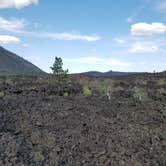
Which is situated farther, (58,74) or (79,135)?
(58,74)

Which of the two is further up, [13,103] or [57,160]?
[13,103]

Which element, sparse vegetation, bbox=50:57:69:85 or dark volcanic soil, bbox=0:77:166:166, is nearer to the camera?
dark volcanic soil, bbox=0:77:166:166

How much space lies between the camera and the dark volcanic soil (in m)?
13.6

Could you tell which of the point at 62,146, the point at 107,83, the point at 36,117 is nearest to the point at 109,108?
the point at 36,117

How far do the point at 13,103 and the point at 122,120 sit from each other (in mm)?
6054

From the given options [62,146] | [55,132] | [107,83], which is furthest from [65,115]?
[107,83]

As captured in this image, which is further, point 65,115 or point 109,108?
point 109,108

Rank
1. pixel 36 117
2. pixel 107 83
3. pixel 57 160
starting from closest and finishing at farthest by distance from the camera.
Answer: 1. pixel 57 160
2. pixel 36 117
3. pixel 107 83

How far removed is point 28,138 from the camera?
48.8 feet

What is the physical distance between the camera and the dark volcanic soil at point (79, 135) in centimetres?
1357

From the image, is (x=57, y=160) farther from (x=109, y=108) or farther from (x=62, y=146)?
(x=109, y=108)

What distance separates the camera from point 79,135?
604 inches

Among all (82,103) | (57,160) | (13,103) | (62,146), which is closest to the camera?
(57,160)

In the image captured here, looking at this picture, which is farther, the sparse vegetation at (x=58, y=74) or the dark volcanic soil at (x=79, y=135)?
the sparse vegetation at (x=58, y=74)
